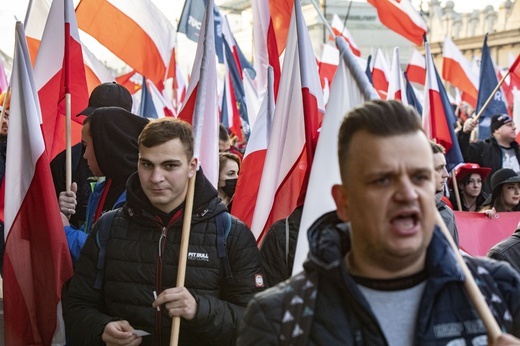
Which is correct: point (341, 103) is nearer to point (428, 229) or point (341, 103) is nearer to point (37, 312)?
point (428, 229)

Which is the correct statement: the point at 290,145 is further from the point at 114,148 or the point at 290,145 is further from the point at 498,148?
the point at 498,148

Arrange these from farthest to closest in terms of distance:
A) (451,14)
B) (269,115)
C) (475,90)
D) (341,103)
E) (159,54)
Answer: (451,14), (475,90), (159,54), (269,115), (341,103)

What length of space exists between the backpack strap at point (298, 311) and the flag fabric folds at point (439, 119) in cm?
597

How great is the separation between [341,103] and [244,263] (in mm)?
953

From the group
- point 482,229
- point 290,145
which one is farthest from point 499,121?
point 290,145

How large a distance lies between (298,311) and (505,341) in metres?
0.47

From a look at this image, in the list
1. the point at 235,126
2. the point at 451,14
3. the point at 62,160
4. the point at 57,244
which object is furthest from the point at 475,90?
the point at 451,14

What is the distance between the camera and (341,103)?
3.52 metres

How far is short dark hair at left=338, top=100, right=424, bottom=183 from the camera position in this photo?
2270 mm

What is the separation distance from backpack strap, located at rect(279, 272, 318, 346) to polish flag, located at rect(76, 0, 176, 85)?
6.31m

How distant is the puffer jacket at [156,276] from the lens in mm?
4039

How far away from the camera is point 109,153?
5070mm

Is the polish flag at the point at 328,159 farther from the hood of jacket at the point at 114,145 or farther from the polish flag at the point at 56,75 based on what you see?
the polish flag at the point at 56,75

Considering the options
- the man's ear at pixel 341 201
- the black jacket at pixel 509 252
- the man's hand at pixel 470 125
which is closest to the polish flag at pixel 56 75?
the black jacket at pixel 509 252
